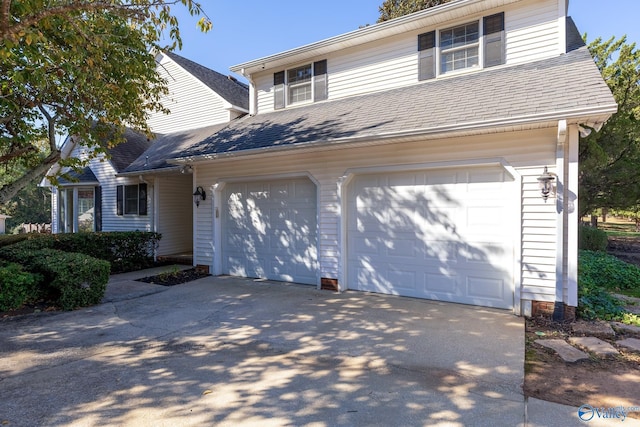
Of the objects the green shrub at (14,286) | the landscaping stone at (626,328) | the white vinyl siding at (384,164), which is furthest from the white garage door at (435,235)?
the green shrub at (14,286)

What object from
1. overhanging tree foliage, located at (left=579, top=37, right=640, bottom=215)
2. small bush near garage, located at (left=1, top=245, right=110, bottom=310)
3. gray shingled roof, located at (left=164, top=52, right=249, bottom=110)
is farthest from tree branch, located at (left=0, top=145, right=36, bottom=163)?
overhanging tree foliage, located at (left=579, top=37, right=640, bottom=215)

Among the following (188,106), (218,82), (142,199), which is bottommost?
(142,199)

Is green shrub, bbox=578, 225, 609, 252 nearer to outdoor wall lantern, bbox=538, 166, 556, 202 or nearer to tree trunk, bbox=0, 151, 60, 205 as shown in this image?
outdoor wall lantern, bbox=538, 166, 556, 202

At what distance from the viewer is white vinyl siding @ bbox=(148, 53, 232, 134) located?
11.9 m

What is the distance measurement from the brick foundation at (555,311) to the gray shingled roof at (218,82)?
10.3 m

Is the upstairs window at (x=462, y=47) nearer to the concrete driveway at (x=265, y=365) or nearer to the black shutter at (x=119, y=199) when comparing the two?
the concrete driveway at (x=265, y=365)

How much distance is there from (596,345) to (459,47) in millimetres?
5944

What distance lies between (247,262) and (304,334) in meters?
4.03

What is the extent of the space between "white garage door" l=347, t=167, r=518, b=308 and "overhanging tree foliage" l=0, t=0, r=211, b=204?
400 centimetres

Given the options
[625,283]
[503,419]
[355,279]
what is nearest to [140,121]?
[355,279]

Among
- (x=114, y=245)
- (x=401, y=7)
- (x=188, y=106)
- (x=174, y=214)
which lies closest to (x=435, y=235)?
(x=114, y=245)

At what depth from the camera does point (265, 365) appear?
12.2ft

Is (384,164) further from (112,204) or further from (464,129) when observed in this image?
(112,204)

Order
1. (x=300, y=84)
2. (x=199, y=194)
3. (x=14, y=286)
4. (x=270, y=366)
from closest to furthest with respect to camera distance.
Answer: (x=270, y=366) < (x=14, y=286) < (x=199, y=194) < (x=300, y=84)
